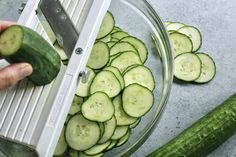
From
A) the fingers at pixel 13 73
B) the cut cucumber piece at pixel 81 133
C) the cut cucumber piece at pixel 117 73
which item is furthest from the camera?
the cut cucumber piece at pixel 117 73

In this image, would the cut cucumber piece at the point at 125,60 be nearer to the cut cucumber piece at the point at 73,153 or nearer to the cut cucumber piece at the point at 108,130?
the cut cucumber piece at the point at 108,130

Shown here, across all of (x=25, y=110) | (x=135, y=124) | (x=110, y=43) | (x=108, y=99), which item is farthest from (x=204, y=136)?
(x=25, y=110)

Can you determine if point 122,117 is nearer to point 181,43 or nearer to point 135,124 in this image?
point 135,124

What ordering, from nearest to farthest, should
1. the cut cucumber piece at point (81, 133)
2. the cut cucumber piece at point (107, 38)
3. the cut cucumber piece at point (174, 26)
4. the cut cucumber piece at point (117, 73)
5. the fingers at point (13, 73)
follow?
the fingers at point (13, 73) → the cut cucumber piece at point (81, 133) → the cut cucumber piece at point (117, 73) → the cut cucumber piece at point (107, 38) → the cut cucumber piece at point (174, 26)

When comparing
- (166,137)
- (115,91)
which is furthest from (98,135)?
(166,137)

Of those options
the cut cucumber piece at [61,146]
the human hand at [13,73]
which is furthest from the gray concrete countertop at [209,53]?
the human hand at [13,73]

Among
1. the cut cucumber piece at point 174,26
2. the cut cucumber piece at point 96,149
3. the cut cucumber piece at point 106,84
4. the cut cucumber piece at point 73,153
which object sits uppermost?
the cut cucumber piece at point 174,26

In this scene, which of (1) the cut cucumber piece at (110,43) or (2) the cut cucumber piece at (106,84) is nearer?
(2) the cut cucumber piece at (106,84)

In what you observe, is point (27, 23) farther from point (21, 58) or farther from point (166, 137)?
point (166, 137)
